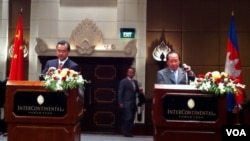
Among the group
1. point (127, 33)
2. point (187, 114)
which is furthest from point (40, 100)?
point (127, 33)

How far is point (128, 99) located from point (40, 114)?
5.03m

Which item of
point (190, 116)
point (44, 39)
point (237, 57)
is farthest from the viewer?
point (44, 39)

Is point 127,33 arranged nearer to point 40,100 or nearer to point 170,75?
point 170,75

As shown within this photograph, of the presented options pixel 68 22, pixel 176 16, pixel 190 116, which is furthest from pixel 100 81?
pixel 190 116

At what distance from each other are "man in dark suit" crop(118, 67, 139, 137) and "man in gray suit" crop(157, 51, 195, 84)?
4.40m

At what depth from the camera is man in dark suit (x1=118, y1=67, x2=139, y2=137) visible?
899 centimetres

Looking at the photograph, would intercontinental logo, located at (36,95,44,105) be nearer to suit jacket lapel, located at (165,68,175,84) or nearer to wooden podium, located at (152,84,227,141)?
wooden podium, located at (152,84,227,141)

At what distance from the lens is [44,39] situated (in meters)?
9.72

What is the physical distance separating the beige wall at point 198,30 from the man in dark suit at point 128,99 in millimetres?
878

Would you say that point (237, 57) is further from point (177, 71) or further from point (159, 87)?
point (159, 87)

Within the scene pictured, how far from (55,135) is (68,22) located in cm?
634

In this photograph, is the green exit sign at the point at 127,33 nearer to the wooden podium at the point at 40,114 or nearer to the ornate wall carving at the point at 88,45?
the ornate wall carving at the point at 88,45

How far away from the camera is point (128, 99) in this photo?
9000mm

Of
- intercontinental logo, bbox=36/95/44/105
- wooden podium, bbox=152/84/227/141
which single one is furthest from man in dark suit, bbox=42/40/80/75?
wooden podium, bbox=152/84/227/141
